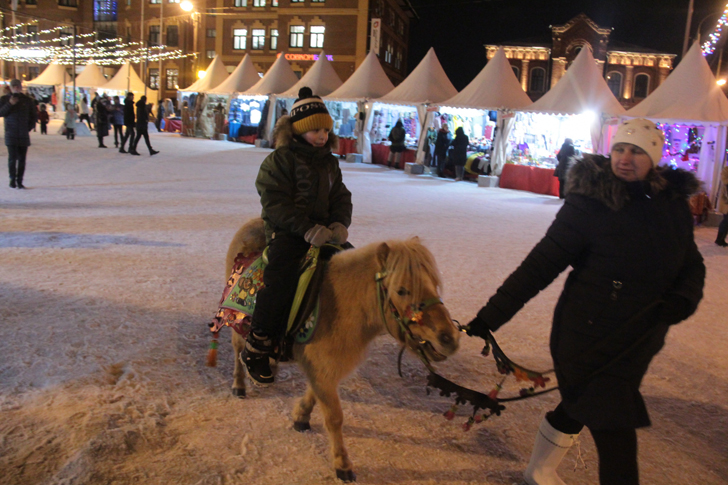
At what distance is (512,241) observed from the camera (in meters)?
8.93

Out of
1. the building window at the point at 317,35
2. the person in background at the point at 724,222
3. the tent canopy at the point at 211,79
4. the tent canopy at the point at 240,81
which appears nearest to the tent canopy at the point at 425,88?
the tent canopy at the point at 240,81

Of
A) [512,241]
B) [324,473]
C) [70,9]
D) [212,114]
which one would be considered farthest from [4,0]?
[324,473]

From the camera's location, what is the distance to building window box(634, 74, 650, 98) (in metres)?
53.0

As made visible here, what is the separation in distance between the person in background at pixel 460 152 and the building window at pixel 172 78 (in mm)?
40463

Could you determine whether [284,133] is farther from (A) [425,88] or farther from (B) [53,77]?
(B) [53,77]

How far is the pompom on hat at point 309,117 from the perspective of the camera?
300 cm

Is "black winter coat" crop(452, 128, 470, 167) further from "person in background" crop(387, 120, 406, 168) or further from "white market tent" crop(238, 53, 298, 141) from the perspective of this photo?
"white market tent" crop(238, 53, 298, 141)

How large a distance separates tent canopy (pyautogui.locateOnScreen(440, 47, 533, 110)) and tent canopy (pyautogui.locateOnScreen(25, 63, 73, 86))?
38197 millimetres

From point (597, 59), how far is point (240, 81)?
39.2 metres

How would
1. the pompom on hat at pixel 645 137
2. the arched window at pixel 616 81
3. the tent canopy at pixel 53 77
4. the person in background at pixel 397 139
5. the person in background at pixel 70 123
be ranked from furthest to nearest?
1. the arched window at pixel 616 81
2. the tent canopy at pixel 53 77
3. the person in background at pixel 70 123
4. the person in background at pixel 397 139
5. the pompom on hat at pixel 645 137

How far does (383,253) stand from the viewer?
2.46 metres

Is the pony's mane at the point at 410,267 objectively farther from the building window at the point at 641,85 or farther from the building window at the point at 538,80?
the building window at the point at 641,85

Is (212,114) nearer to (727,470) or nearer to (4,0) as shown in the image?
(727,470)

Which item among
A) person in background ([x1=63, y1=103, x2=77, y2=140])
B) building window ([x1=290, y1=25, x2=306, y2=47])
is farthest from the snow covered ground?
building window ([x1=290, y1=25, x2=306, y2=47])
